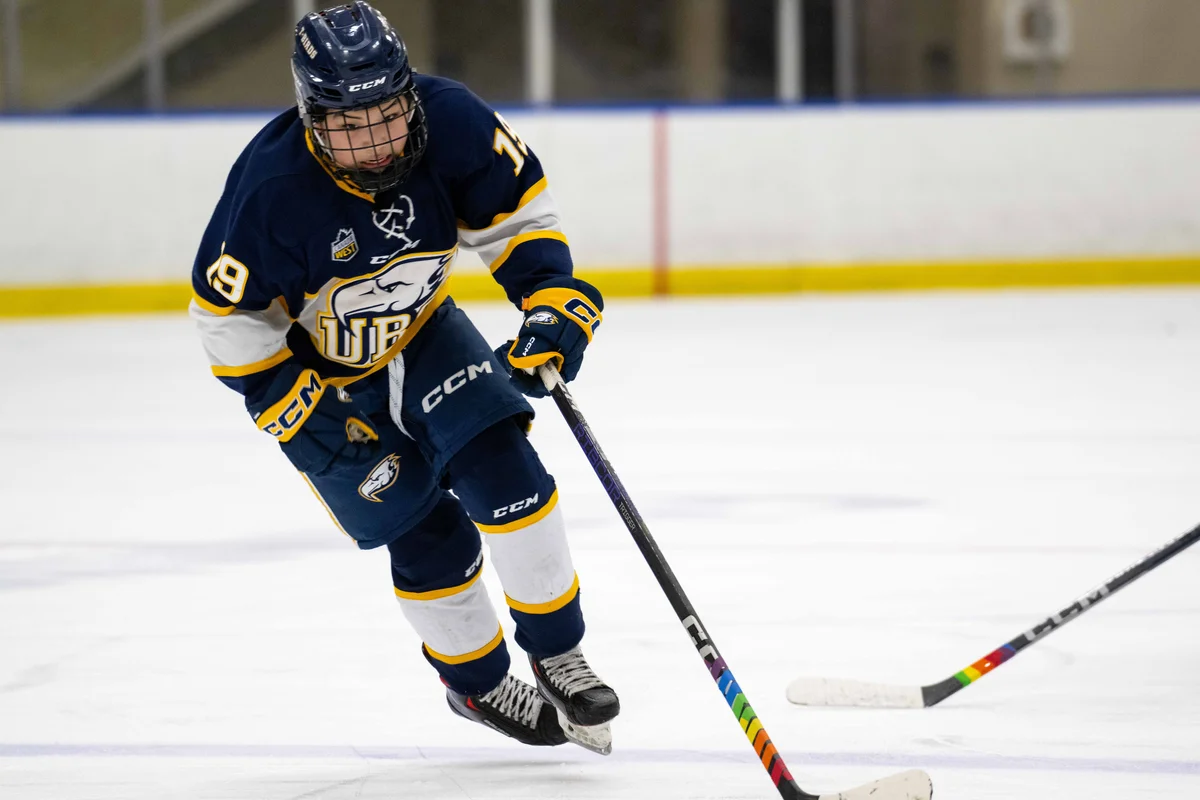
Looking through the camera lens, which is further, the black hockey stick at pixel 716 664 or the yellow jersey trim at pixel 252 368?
the yellow jersey trim at pixel 252 368

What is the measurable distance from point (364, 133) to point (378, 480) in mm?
460

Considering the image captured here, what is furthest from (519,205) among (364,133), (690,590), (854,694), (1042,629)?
(690,590)

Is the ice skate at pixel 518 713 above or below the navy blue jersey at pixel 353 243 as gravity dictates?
below

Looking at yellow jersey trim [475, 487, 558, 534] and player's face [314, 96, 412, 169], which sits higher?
player's face [314, 96, 412, 169]

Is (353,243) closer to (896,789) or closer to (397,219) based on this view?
(397,219)

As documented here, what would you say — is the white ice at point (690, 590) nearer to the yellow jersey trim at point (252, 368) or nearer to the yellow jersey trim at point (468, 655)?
the yellow jersey trim at point (468, 655)

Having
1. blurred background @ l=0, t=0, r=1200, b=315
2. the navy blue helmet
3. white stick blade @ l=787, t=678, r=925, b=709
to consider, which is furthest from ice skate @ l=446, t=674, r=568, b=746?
blurred background @ l=0, t=0, r=1200, b=315

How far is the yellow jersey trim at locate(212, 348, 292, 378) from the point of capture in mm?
2014

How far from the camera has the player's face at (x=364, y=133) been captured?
188 cm

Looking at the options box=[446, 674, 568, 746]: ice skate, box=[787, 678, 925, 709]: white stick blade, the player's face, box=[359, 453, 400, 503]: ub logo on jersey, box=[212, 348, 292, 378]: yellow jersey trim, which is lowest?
box=[787, 678, 925, 709]: white stick blade

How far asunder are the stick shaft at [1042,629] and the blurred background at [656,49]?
6.05m

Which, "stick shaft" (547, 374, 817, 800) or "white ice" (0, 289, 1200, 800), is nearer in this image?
"stick shaft" (547, 374, 817, 800)

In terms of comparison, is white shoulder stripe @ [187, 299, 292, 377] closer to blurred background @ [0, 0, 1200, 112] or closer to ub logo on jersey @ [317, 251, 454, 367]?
ub logo on jersey @ [317, 251, 454, 367]

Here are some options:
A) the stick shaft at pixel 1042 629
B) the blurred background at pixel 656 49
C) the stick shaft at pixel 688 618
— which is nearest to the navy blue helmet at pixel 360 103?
the stick shaft at pixel 688 618
